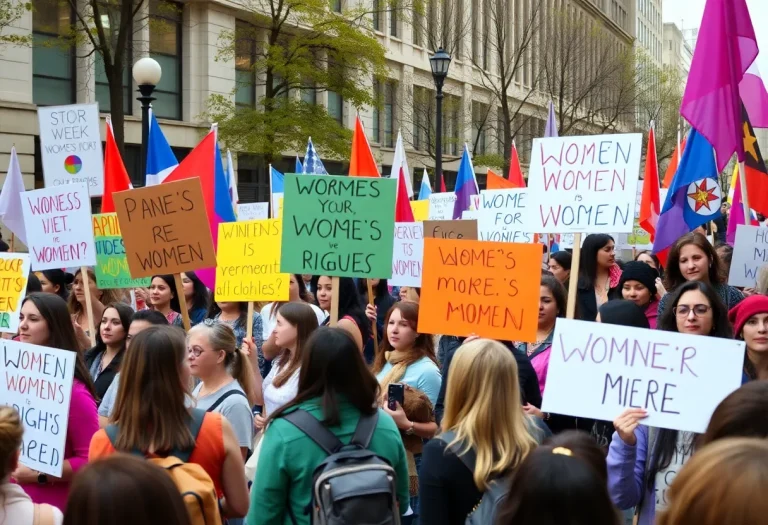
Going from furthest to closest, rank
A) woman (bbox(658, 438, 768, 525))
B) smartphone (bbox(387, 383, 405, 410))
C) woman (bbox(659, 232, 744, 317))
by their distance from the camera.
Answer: woman (bbox(659, 232, 744, 317)) < smartphone (bbox(387, 383, 405, 410)) < woman (bbox(658, 438, 768, 525))

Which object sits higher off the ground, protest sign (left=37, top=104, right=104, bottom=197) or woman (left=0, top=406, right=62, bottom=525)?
protest sign (left=37, top=104, right=104, bottom=197)

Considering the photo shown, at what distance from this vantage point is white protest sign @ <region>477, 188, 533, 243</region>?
10.4 metres

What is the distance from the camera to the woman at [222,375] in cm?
491

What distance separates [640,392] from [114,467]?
2334mm

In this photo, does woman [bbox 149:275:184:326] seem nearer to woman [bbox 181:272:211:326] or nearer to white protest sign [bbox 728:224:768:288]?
woman [bbox 181:272:211:326]

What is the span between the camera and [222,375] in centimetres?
521

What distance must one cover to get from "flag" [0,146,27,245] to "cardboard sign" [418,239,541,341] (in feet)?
25.6

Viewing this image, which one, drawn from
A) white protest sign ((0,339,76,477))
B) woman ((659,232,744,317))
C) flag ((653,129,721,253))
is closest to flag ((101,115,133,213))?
flag ((653,129,721,253))

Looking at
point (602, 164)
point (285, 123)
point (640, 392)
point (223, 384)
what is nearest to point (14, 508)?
point (223, 384)

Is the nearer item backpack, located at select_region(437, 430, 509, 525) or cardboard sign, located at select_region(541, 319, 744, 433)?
backpack, located at select_region(437, 430, 509, 525)

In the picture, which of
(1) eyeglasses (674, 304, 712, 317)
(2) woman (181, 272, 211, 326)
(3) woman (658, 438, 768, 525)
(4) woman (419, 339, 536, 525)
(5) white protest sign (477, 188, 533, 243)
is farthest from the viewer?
(5) white protest sign (477, 188, 533, 243)

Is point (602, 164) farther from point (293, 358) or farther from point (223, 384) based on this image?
point (223, 384)

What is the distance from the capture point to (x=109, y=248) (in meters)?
9.02

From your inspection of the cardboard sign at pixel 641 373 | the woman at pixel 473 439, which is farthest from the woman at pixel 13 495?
the cardboard sign at pixel 641 373
